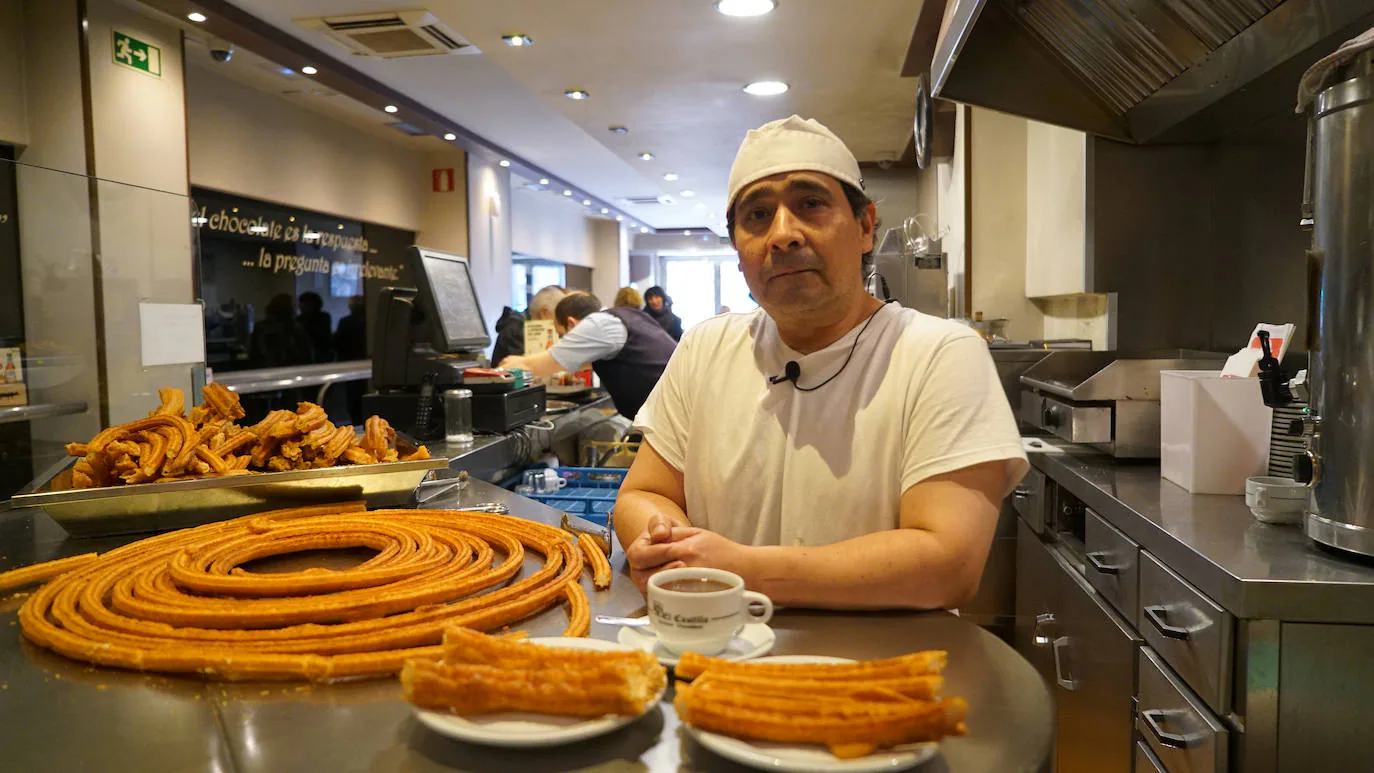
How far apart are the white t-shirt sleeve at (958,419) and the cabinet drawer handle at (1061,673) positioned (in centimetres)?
122

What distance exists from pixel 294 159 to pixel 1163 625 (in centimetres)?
811

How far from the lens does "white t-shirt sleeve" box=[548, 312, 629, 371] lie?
4.82m

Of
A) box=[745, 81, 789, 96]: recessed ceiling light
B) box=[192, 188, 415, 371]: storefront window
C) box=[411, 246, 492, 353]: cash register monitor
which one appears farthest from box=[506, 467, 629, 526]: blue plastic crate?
box=[192, 188, 415, 371]: storefront window

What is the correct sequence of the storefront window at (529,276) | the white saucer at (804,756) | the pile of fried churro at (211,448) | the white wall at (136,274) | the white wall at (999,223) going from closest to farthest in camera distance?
the white saucer at (804,756)
the pile of fried churro at (211,448)
the white wall at (136,274)
the white wall at (999,223)
the storefront window at (529,276)

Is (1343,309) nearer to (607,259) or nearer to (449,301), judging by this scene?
(449,301)

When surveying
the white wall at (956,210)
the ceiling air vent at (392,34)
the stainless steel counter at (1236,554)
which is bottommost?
the stainless steel counter at (1236,554)

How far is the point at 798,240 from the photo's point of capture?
1.58m

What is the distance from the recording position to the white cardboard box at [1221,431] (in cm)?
213

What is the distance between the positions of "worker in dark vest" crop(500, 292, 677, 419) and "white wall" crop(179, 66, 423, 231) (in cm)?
388

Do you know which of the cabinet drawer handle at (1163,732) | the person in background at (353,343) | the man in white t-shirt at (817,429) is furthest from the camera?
the person in background at (353,343)

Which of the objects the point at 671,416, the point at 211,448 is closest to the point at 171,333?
the point at 211,448

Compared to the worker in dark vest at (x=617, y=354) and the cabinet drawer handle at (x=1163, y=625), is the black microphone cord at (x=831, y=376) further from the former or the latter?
the worker in dark vest at (x=617, y=354)

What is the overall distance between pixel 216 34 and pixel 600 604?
5.64 m

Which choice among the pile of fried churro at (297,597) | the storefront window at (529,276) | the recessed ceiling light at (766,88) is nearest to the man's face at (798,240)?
the pile of fried churro at (297,597)
